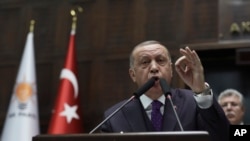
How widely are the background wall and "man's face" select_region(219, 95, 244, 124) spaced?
2.42 ft

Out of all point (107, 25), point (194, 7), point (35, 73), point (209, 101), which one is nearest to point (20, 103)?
point (35, 73)

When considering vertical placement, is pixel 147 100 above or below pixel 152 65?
below

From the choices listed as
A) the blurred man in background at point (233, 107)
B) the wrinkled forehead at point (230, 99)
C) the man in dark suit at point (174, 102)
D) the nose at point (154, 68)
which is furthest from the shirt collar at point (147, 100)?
the wrinkled forehead at point (230, 99)

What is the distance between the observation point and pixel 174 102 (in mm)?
2572

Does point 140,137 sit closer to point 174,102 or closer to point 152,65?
point 174,102

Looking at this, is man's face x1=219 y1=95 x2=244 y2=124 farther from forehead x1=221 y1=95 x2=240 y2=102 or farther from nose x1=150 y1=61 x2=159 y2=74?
nose x1=150 y1=61 x2=159 y2=74

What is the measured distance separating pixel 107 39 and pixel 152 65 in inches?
134

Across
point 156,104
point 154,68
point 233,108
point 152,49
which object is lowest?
point 233,108

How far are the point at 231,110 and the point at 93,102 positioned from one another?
6.01 feet

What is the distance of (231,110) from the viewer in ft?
15.3

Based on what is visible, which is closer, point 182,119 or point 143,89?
point 143,89

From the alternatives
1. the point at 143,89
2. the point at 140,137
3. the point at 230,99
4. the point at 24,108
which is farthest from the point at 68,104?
the point at 140,137

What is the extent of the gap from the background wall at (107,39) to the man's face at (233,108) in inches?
29.1

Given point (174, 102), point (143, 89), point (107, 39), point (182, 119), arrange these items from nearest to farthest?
point (143, 89) < point (182, 119) < point (174, 102) < point (107, 39)
